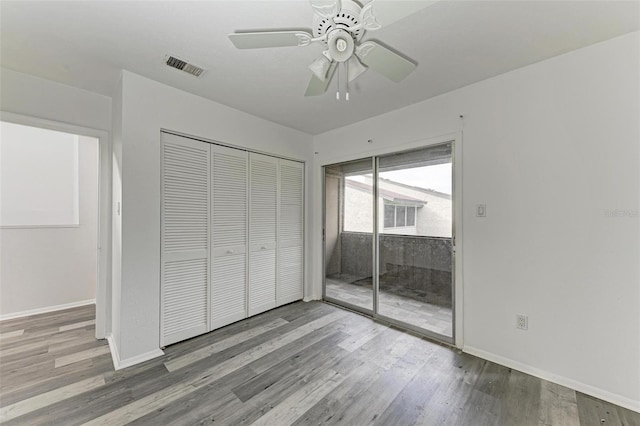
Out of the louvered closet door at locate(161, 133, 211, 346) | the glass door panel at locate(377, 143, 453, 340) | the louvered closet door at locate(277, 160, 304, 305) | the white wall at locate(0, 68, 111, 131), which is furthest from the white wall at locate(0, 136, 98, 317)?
the glass door panel at locate(377, 143, 453, 340)

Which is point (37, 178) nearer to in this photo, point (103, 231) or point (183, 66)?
point (103, 231)

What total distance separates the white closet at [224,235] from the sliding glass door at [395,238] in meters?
0.62

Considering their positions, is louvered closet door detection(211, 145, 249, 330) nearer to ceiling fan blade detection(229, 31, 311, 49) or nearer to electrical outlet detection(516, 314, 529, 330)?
ceiling fan blade detection(229, 31, 311, 49)

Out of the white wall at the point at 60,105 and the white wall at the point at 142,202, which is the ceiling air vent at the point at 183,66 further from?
the white wall at the point at 60,105

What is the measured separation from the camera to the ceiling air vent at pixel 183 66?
6.89 ft

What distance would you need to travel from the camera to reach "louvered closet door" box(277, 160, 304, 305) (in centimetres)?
366

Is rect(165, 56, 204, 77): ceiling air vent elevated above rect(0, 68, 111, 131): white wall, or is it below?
above

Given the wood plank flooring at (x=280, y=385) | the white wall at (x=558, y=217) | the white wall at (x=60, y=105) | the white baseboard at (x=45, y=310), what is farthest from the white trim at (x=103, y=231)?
the white wall at (x=558, y=217)

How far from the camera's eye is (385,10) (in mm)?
1167

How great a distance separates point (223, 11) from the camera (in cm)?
158

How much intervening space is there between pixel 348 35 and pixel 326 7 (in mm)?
200

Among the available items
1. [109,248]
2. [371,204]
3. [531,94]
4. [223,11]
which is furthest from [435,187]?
[109,248]

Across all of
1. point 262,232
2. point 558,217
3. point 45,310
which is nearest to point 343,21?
point 558,217

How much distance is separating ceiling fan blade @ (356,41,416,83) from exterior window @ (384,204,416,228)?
1.68 m
